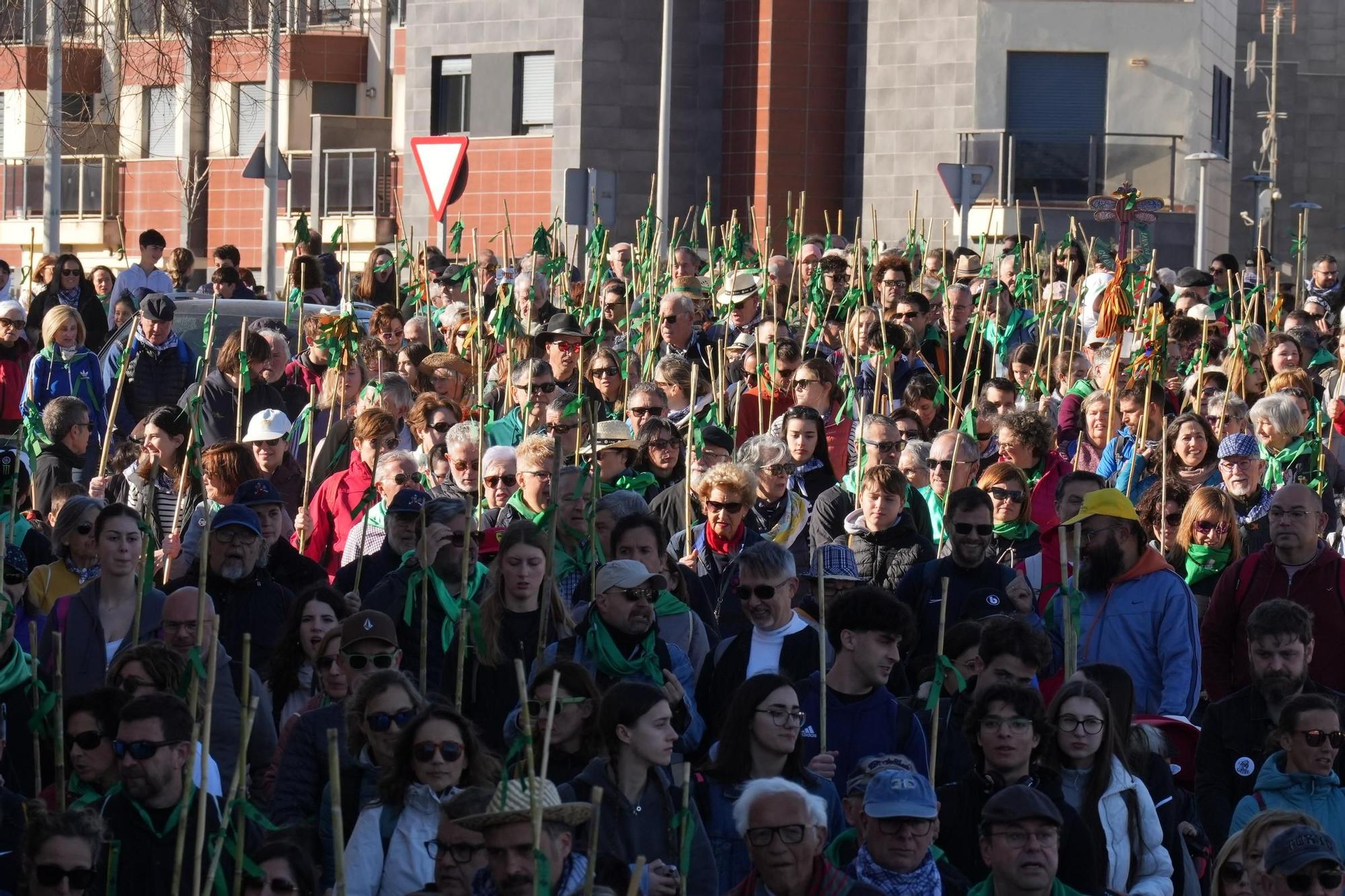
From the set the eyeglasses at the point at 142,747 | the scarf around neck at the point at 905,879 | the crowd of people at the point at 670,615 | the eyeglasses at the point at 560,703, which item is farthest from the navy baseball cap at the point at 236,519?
the scarf around neck at the point at 905,879

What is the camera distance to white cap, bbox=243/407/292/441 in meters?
10.1

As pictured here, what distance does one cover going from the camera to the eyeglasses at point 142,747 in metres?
6.06

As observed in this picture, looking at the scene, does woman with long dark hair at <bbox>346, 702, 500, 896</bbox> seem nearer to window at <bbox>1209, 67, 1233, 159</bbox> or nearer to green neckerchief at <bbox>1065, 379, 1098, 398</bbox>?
green neckerchief at <bbox>1065, 379, 1098, 398</bbox>

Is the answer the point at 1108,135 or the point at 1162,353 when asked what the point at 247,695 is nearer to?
the point at 1162,353

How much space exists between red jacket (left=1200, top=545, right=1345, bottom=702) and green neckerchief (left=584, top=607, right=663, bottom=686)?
200cm

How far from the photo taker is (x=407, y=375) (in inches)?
479

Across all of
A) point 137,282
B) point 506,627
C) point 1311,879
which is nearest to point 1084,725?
point 1311,879

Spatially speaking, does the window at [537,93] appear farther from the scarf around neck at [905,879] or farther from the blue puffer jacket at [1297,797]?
the scarf around neck at [905,879]

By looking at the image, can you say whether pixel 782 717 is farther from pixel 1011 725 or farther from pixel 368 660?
pixel 368 660

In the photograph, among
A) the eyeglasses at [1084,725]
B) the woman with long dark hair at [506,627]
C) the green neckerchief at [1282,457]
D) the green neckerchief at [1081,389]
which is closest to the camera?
the eyeglasses at [1084,725]

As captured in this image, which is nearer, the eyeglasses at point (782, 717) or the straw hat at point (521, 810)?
the straw hat at point (521, 810)

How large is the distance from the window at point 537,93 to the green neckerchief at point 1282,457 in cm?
2086

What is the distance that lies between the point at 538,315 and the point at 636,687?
308 inches

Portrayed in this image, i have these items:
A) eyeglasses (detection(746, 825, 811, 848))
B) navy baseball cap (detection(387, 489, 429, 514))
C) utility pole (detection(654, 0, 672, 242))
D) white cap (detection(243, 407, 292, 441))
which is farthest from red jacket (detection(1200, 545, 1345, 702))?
utility pole (detection(654, 0, 672, 242))
